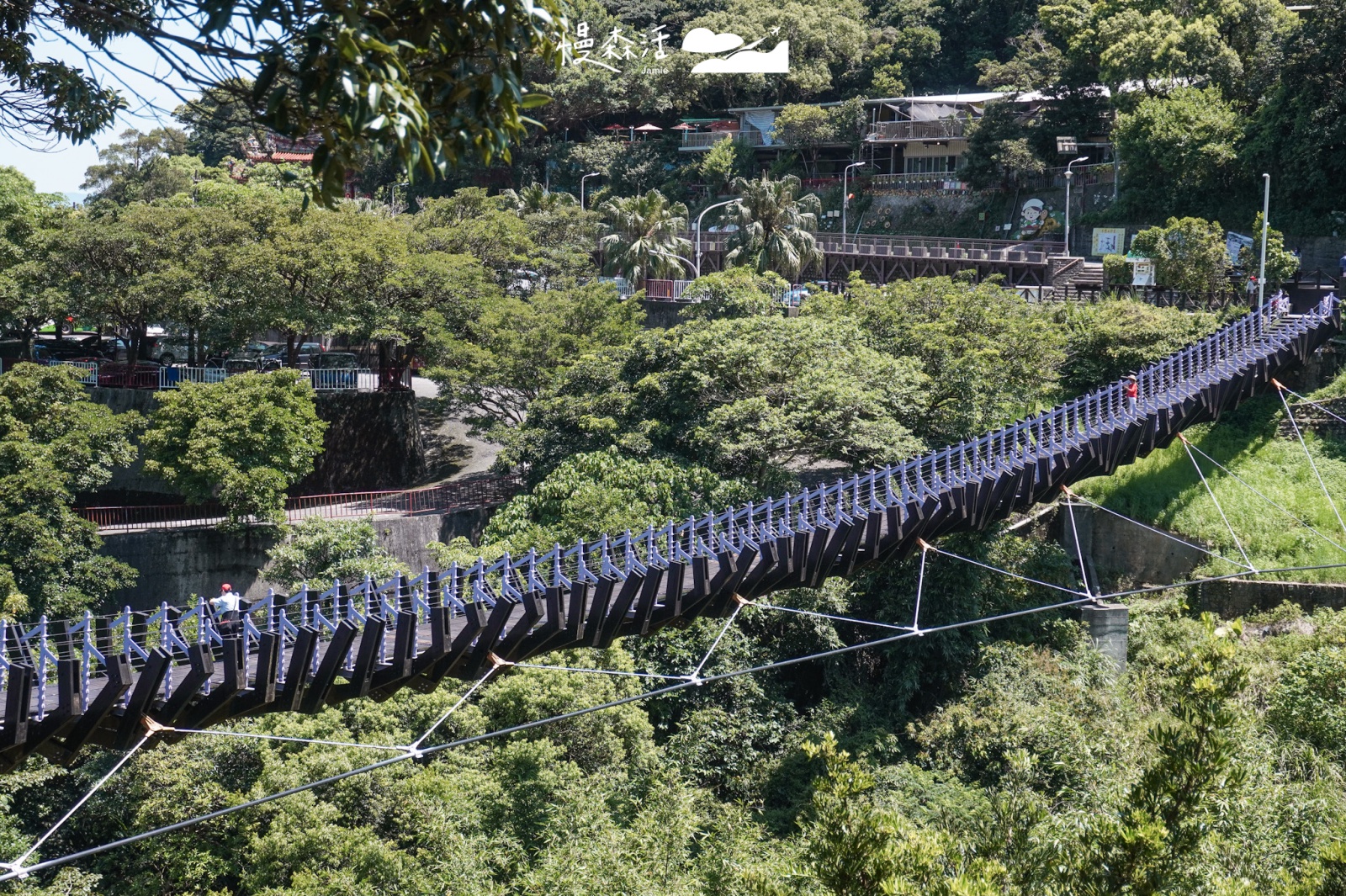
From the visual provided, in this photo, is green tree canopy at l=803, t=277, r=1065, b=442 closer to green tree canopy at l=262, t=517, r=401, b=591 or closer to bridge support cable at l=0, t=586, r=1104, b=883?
bridge support cable at l=0, t=586, r=1104, b=883

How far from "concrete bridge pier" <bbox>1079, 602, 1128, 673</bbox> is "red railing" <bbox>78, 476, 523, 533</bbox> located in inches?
509

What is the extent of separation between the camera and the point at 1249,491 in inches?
1102

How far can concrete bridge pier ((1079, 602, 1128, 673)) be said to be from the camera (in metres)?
25.3

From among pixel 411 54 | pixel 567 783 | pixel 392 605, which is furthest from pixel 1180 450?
pixel 411 54

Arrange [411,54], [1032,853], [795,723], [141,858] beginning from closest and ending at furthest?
[411,54] → [1032,853] → [141,858] → [795,723]

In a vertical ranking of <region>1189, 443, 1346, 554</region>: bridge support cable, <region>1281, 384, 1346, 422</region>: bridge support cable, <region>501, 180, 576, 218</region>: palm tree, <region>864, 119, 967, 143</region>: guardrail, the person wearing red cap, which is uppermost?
<region>864, 119, 967, 143</region>: guardrail

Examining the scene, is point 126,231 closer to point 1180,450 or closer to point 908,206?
point 1180,450

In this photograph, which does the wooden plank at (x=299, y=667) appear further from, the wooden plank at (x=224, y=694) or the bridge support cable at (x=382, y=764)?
the bridge support cable at (x=382, y=764)

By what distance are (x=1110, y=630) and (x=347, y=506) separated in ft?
54.7

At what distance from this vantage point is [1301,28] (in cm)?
3531

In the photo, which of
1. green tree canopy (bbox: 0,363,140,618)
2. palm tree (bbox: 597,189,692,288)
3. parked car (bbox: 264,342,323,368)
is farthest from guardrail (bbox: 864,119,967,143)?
green tree canopy (bbox: 0,363,140,618)

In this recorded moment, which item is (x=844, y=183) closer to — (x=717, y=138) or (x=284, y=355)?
(x=717, y=138)

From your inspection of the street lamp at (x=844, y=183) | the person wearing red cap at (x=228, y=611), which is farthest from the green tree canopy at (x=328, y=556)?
the street lamp at (x=844, y=183)

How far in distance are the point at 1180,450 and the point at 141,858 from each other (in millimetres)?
21728
